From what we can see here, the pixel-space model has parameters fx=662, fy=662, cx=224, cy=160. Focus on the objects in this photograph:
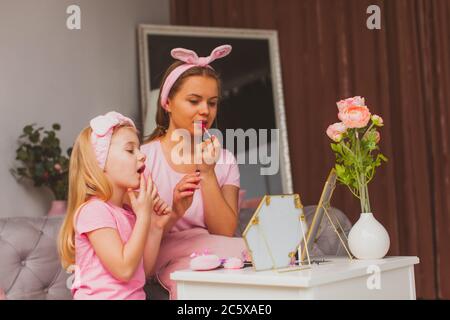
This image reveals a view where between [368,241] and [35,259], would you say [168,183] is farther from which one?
[368,241]

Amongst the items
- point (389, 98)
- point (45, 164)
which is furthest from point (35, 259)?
point (389, 98)

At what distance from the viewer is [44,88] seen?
9.49ft

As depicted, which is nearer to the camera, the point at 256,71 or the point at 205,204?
the point at 205,204

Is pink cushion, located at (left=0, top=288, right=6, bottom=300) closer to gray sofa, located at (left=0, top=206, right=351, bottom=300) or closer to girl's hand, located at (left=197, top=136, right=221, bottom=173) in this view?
gray sofa, located at (left=0, top=206, right=351, bottom=300)

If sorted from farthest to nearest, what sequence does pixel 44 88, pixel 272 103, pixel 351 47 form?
pixel 272 103, pixel 351 47, pixel 44 88

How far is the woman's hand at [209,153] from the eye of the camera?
1.70 meters

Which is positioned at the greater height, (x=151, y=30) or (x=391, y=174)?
(x=151, y=30)

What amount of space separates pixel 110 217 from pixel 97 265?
12cm

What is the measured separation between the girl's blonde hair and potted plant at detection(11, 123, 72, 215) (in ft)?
3.32

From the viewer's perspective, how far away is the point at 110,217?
160cm

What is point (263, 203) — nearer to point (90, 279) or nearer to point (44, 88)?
point (90, 279)
